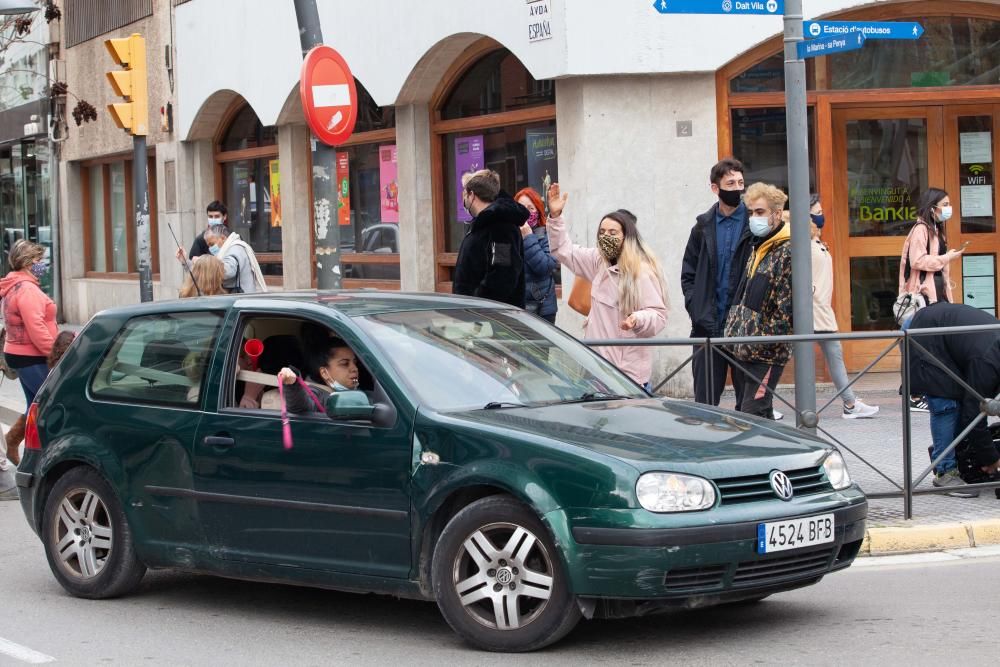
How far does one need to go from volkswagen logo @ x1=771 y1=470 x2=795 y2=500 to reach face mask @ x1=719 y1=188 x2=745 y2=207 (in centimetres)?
434

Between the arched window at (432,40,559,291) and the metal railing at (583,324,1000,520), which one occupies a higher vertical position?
the arched window at (432,40,559,291)

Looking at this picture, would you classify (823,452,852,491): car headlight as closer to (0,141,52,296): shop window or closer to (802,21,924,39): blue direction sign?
(802,21,924,39): blue direction sign

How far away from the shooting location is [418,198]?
17.3m

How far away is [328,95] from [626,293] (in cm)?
261

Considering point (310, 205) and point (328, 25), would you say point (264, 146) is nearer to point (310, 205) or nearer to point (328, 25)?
point (310, 205)

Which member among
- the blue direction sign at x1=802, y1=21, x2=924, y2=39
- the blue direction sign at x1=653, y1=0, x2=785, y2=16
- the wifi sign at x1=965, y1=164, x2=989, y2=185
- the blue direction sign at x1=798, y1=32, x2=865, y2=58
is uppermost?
the blue direction sign at x1=653, y1=0, x2=785, y2=16

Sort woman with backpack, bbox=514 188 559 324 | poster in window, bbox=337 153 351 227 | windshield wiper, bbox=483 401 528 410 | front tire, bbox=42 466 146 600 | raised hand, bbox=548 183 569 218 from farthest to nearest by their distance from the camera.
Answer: poster in window, bbox=337 153 351 227 < woman with backpack, bbox=514 188 559 324 < raised hand, bbox=548 183 569 218 < front tire, bbox=42 466 146 600 < windshield wiper, bbox=483 401 528 410

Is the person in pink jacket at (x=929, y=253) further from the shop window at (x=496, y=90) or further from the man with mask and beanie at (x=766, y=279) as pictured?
the shop window at (x=496, y=90)

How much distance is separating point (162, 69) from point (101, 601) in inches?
663

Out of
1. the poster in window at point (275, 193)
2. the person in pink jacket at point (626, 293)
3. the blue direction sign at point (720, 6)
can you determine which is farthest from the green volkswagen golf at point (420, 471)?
the poster in window at point (275, 193)

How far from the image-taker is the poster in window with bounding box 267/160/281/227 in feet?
69.5

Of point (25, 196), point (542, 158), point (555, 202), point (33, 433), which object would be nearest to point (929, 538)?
point (555, 202)

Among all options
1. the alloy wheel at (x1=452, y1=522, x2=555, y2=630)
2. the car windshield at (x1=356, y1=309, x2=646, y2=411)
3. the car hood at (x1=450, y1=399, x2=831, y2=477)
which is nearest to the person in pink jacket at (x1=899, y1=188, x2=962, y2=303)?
the car windshield at (x1=356, y1=309, x2=646, y2=411)

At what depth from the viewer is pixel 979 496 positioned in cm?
948
